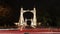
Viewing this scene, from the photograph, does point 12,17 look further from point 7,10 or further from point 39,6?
point 39,6

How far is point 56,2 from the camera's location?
91.7 inches

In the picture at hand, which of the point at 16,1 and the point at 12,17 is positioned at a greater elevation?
the point at 16,1

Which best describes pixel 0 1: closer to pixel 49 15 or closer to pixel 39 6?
pixel 39 6

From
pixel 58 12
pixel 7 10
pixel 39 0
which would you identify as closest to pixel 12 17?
pixel 7 10

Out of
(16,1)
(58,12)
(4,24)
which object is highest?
(16,1)

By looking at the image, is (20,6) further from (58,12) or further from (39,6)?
(58,12)

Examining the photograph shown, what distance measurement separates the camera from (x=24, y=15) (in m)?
2.33

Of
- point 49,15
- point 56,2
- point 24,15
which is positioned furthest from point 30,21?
point 56,2

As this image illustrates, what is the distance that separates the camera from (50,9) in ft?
7.68

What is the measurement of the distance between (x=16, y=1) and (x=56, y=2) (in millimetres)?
515

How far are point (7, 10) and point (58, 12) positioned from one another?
65cm

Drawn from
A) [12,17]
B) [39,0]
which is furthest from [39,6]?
[12,17]

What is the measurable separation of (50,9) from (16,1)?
0.45 metres

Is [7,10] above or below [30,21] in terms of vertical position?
above
